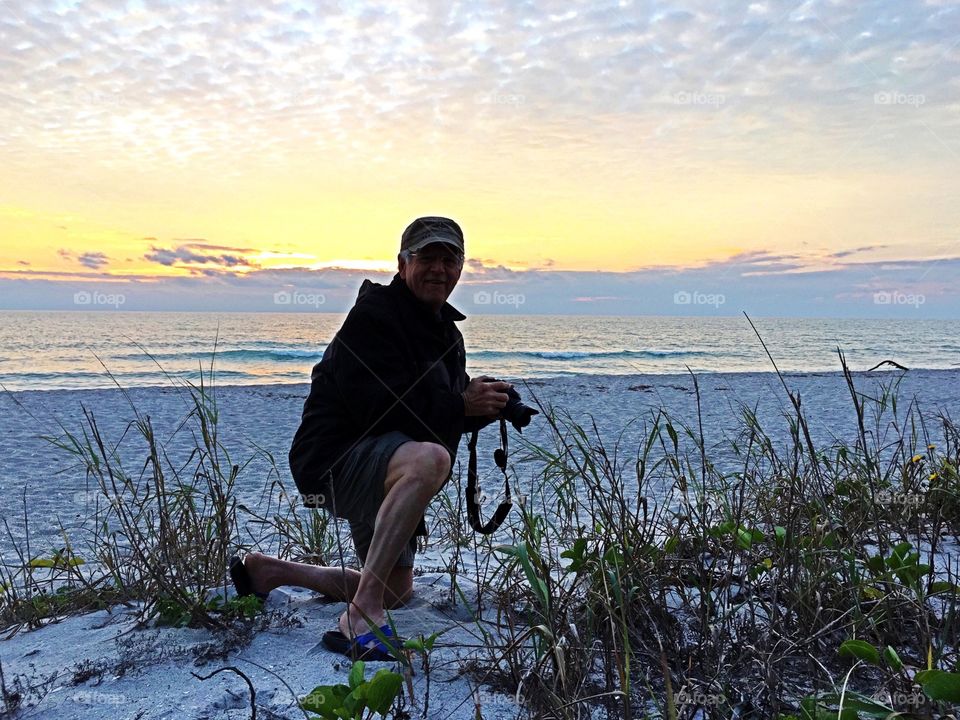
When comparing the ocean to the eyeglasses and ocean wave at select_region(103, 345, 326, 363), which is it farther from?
the eyeglasses

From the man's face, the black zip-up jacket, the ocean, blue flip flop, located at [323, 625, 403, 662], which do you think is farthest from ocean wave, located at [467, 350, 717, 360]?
blue flip flop, located at [323, 625, 403, 662]

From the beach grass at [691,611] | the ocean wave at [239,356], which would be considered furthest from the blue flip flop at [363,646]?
the ocean wave at [239,356]

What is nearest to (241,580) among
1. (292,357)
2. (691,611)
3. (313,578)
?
(313,578)

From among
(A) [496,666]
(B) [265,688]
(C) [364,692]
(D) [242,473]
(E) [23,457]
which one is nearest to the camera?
(C) [364,692]

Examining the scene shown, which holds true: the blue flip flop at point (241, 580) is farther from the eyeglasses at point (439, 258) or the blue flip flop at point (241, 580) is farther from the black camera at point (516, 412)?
the eyeglasses at point (439, 258)

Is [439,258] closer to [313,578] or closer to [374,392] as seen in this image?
[374,392]

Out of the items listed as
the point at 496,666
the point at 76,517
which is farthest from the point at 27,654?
the point at 76,517

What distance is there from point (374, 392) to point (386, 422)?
0.15 metres

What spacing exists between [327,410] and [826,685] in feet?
A: 6.43

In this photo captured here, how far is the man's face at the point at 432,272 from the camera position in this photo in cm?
291

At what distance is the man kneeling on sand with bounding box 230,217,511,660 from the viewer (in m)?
2.53

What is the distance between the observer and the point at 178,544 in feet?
9.09

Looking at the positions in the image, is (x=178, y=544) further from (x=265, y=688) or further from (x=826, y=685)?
(x=826, y=685)

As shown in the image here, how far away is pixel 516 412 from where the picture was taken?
2783 millimetres
